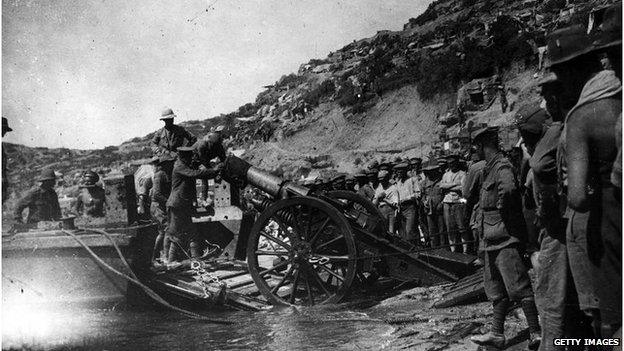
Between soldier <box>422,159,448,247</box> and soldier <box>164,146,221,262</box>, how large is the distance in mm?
4125

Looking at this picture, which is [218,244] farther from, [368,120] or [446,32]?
[446,32]

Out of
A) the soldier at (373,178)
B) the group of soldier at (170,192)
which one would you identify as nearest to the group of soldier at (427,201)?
the soldier at (373,178)

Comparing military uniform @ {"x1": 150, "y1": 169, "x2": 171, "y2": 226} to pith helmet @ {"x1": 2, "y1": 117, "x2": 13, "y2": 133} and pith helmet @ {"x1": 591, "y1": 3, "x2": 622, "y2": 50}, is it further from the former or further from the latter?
pith helmet @ {"x1": 591, "y1": 3, "x2": 622, "y2": 50}

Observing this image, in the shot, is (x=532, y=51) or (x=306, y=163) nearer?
(x=532, y=51)

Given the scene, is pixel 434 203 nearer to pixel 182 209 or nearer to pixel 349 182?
pixel 349 182

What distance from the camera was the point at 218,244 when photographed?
8.65 metres

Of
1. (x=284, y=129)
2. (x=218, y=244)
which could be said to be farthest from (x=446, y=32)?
(x=218, y=244)

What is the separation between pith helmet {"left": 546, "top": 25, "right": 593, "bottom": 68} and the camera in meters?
2.63

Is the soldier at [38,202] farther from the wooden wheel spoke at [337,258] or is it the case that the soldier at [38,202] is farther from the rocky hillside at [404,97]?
the rocky hillside at [404,97]

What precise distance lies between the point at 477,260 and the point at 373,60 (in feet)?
121

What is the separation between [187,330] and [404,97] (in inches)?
1221

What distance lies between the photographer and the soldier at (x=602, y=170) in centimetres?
229

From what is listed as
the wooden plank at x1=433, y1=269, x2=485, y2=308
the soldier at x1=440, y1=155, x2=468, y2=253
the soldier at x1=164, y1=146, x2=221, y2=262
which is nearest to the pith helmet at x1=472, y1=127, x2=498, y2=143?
the wooden plank at x1=433, y1=269, x2=485, y2=308

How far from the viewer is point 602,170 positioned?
2322 mm
